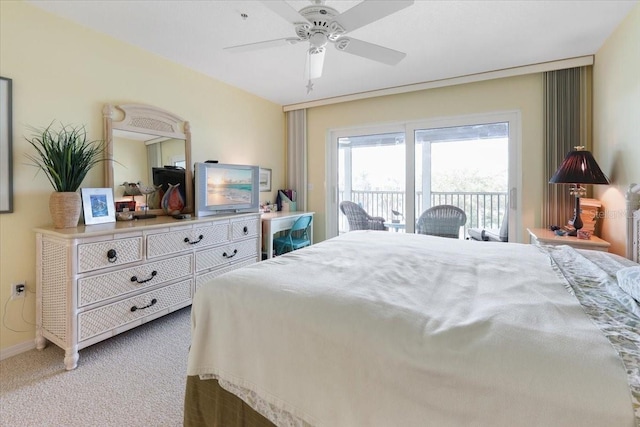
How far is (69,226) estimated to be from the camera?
A: 7.02 ft

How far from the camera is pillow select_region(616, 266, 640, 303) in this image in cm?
108

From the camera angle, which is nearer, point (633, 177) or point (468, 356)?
point (468, 356)

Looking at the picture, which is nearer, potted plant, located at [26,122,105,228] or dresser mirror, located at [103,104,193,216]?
potted plant, located at [26,122,105,228]

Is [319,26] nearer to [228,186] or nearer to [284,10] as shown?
[284,10]

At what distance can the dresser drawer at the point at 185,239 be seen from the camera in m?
2.39

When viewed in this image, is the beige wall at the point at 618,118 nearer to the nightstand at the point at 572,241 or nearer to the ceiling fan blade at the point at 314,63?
the nightstand at the point at 572,241

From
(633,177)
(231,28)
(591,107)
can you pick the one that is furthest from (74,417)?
(591,107)

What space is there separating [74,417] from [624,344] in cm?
232

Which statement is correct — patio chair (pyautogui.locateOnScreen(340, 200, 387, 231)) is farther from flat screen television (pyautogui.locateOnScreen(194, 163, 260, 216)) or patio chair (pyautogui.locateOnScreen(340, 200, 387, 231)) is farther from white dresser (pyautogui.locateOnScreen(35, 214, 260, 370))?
white dresser (pyautogui.locateOnScreen(35, 214, 260, 370))

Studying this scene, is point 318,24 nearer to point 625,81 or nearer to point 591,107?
point 625,81

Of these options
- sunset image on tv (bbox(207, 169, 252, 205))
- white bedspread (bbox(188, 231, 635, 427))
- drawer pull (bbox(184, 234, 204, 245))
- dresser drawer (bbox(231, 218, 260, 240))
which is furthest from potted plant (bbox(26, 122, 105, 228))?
white bedspread (bbox(188, 231, 635, 427))

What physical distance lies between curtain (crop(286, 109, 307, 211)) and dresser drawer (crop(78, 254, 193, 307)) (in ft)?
7.48

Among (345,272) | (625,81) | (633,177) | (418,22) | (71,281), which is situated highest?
(418,22)

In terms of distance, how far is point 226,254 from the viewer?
3.05 m
